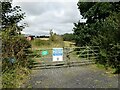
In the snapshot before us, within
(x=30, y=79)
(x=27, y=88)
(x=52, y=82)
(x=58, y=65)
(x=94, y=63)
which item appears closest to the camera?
(x=27, y=88)

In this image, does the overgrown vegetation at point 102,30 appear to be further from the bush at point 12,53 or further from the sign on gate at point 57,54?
the bush at point 12,53

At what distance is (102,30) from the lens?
1977 cm

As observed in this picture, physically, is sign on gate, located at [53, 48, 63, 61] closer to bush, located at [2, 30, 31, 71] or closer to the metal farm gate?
the metal farm gate

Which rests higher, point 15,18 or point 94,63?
point 15,18

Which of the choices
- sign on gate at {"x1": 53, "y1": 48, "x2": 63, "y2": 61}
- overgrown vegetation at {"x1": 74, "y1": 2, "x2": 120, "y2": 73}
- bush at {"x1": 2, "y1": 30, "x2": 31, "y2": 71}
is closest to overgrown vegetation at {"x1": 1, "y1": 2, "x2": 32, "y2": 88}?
bush at {"x1": 2, "y1": 30, "x2": 31, "y2": 71}

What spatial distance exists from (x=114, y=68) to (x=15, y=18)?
10.4 meters

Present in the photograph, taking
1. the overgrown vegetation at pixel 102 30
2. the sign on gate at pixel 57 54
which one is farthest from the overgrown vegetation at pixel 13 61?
the overgrown vegetation at pixel 102 30

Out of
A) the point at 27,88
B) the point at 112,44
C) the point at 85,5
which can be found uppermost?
the point at 85,5

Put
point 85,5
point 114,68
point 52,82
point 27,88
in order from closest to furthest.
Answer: point 27,88
point 52,82
point 114,68
point 85,5

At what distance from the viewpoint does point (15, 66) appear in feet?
48.5

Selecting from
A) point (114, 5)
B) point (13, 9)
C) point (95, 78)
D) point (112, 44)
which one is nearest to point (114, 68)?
point (112, 44)

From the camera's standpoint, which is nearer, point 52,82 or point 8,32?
point 52,82

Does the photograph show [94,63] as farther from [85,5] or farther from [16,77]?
[85,5]

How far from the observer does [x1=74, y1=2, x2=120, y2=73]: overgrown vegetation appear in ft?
55.6
